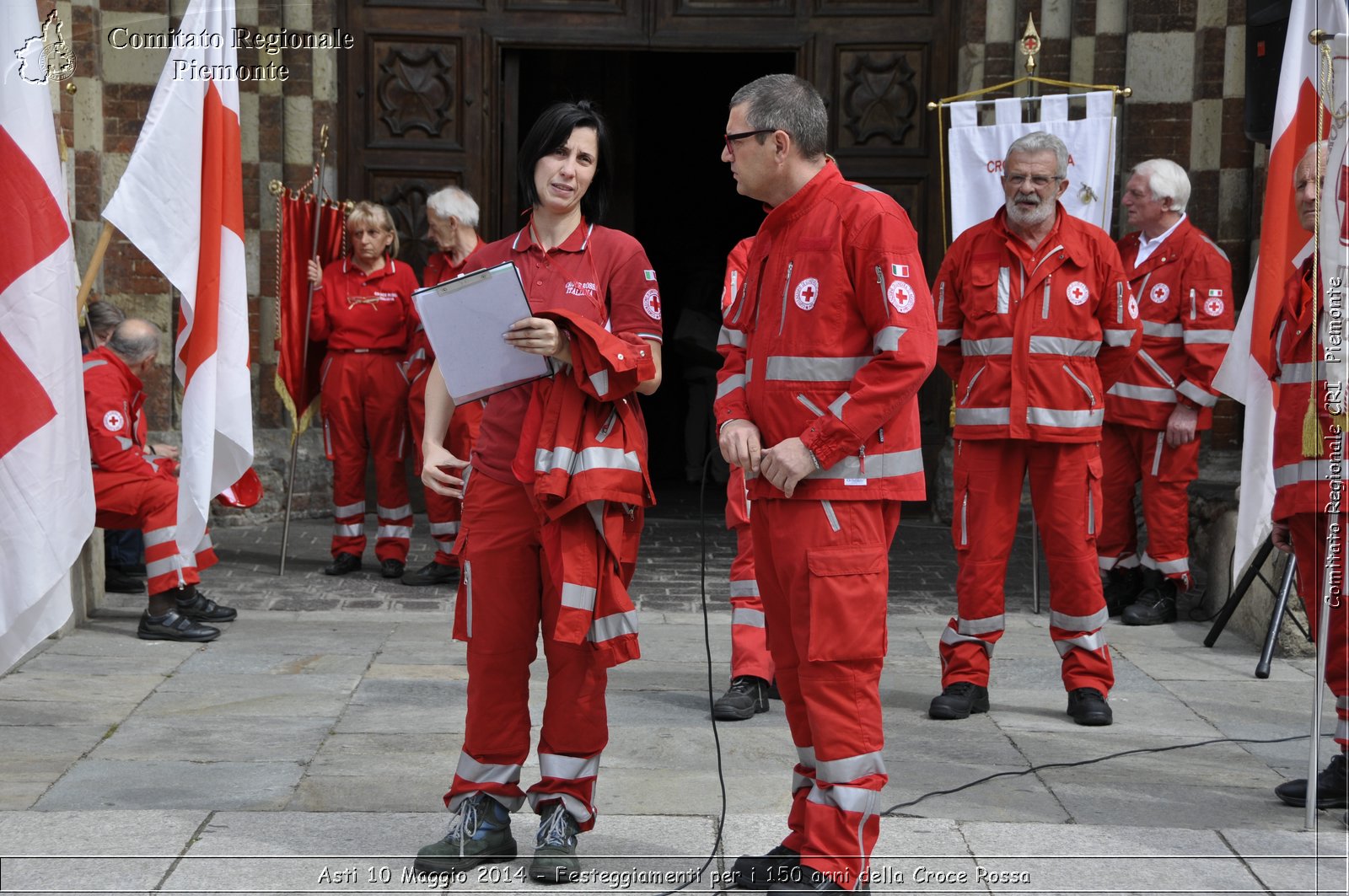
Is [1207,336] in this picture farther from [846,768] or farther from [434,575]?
[846,768]

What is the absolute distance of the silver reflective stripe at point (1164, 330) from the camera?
7.99 meters

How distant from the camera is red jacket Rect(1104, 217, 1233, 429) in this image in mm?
7875

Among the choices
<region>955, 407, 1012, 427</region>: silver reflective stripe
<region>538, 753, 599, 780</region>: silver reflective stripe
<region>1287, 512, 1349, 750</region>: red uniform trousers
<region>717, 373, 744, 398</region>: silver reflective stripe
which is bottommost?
<region>538, 753, 599, 780</region>: silver reflective stripe

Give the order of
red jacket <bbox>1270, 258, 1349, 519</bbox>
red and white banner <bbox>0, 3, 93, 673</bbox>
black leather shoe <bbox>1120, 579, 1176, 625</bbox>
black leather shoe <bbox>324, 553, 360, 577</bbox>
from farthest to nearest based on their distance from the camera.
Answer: black leather shoe <bbox>324, 553, 360, 577</bbox> → black leather shoe <bbox>1120, 579, 1176, 625</bbox> → red jacket <bbox>1270, 258, 1349, 519</bbox> → red and white banner <bbox>0, 3, 93, 673</bbox>

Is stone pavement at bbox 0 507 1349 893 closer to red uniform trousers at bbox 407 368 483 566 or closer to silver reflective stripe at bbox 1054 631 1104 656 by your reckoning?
silver reflective stripe at bbox 1054 631 1104 656

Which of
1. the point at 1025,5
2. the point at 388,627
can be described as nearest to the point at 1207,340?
the point at 1025,5

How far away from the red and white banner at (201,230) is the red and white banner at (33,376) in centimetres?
197

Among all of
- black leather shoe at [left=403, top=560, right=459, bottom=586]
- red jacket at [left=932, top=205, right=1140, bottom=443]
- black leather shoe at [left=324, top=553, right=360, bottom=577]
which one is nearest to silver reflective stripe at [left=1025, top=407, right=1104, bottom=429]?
red jacket at [left=932, top=205, right=1140, bottom=443]

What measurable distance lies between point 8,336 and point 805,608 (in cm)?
232

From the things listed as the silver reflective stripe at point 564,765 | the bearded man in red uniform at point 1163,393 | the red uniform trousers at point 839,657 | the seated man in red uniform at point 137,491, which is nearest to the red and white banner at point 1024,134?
the bearded man in red uniform at point 1163,393

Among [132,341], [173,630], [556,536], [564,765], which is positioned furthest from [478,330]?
[132,341]

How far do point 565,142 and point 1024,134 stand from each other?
191 inches

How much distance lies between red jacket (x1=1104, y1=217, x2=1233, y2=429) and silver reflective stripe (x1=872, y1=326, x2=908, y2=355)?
4.49m

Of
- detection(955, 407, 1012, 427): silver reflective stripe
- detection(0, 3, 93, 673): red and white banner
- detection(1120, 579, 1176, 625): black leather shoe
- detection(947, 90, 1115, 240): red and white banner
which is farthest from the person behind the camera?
detection(947, 90, 1115, 240): red and white banner
